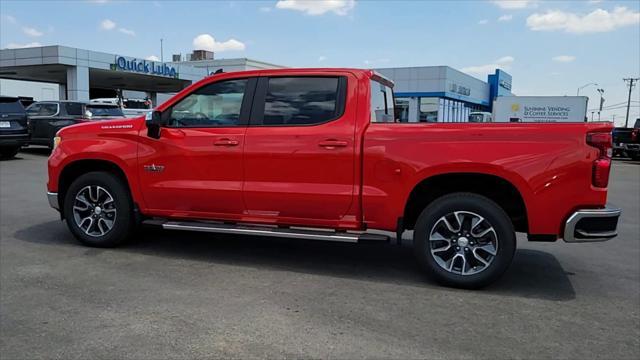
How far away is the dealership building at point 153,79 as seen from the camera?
99.0 feet

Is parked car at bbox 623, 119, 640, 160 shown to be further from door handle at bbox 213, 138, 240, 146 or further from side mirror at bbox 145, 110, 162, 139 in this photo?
side mirror at bbox 145, 110, 162, 139

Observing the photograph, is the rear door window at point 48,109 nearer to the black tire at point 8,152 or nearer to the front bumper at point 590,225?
the black tire at point 8,152

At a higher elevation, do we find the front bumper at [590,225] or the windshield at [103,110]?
the windshield at [103,110]

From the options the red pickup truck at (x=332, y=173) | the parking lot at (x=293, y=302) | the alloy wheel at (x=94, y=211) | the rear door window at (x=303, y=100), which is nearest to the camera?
the parking lot at (x=293, y=302)

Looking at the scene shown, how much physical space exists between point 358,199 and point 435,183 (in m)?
0.76

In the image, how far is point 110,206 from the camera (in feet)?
19.5

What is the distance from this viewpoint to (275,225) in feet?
17.5

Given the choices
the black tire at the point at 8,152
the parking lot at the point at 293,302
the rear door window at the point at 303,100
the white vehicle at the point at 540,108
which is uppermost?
the white vehicle at the point at 540,108

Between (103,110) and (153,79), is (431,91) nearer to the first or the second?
(153,79)

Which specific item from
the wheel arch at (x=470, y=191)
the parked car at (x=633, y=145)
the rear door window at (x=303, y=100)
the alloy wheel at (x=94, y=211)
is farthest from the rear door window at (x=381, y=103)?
the parked car at (x=633, y=145)

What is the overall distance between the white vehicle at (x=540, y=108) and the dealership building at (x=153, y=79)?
6333 mm

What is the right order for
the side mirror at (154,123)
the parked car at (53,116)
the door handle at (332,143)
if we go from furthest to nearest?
the parked car at (53,116) < the side mirror at (154,123) < the door handle at (332,143)

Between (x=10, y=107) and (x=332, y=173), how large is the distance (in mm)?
14062

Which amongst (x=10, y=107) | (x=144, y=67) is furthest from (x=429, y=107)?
(x=10, y=107)
